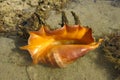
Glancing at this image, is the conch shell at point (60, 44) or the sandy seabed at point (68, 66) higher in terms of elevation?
the conch shell at point (60, 44)

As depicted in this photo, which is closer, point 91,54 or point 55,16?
point 91,54

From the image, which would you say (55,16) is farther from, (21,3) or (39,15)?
(21,3)

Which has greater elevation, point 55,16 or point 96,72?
point 55,16

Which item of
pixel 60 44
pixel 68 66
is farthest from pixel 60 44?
pixel 68 66

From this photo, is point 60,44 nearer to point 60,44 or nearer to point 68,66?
point 60,44

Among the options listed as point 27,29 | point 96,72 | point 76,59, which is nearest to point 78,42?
point 76,59

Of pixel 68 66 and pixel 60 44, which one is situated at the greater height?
pixel 60 44

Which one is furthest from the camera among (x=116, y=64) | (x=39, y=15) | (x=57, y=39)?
(x=39, y=15)

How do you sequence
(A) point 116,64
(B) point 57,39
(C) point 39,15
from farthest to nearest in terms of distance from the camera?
1. (C) point 39,15
2. (B) point 57,39
3. (A) point 116,64
